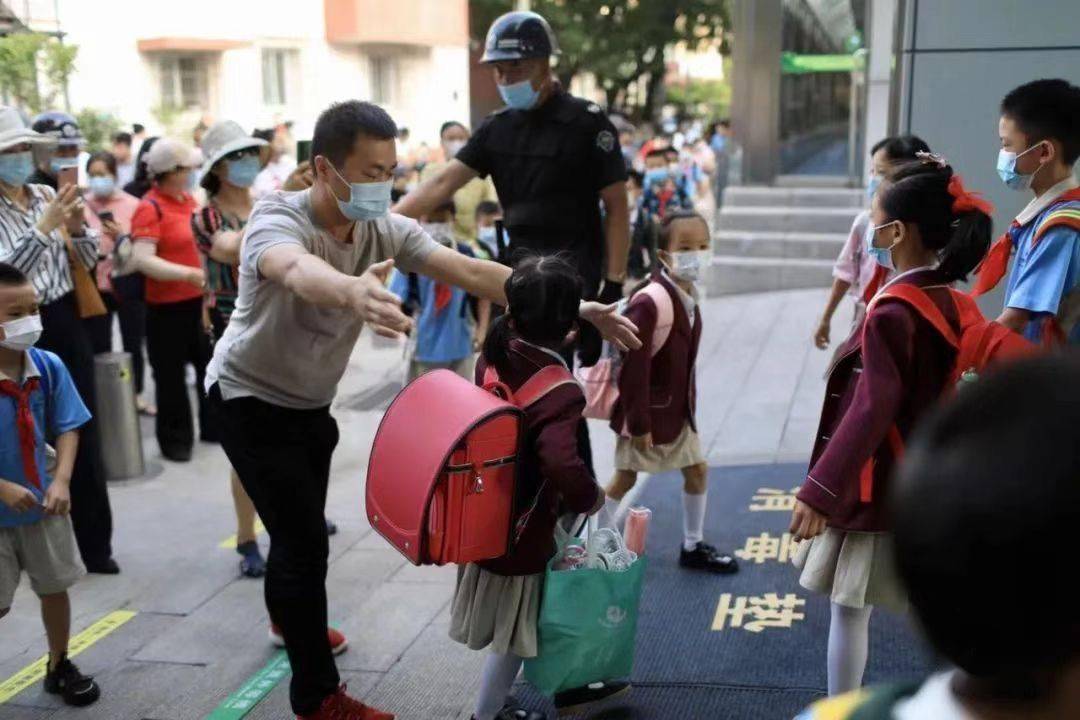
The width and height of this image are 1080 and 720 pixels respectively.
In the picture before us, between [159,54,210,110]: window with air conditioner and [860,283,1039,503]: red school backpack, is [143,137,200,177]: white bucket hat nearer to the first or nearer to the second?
[860,283,1039,503]: red school backpack

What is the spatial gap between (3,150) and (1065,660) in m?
4.15

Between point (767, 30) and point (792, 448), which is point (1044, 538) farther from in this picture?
point (767, 30)

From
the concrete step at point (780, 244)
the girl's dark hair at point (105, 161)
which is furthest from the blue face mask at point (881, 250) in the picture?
the concrete step at point (780, 244)

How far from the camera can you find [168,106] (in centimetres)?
1805

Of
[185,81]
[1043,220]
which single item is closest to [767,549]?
[1043,220]

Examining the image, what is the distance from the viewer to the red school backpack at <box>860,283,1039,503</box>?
256 cm

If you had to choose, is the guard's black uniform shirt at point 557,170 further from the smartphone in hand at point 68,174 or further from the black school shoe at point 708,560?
the smartphone in hand at point 68,174

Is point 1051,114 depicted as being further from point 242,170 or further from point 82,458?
point 82,458

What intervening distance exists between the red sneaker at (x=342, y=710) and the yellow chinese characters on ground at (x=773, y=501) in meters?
2.33

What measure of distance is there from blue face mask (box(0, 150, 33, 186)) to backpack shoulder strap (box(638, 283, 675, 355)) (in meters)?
2.43

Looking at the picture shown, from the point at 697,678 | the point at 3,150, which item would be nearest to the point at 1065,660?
the point at 697,678

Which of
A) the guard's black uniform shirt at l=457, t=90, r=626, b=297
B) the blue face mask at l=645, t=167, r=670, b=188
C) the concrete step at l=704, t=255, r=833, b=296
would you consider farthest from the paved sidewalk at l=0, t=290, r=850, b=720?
the blue face mask at l=645, t=167, r=670, b=188

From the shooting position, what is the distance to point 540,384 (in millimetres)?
2775

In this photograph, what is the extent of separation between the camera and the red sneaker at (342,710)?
3031 mm
